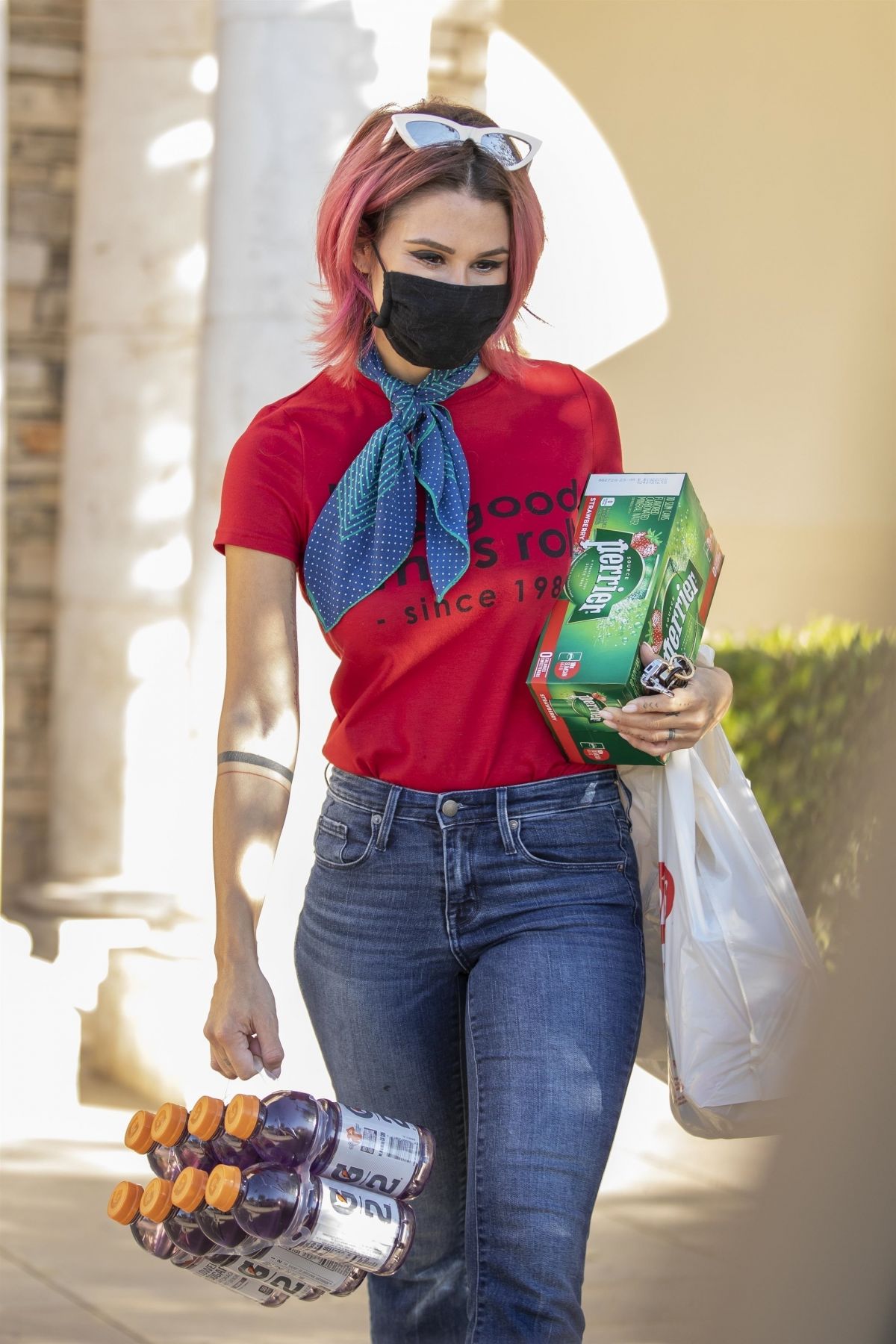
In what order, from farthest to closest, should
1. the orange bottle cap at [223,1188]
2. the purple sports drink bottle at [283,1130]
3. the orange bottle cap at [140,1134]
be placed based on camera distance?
the orange bottle cap at [140,1134] < the purple sports drink bottle at [283,1130] < the orange bottle cap at [223,1188]

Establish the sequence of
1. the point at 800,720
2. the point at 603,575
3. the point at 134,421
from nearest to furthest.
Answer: the point at 603,575 → the point at 134,421 → the point at 800,720

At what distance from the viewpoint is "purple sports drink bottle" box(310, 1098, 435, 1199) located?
2.17 meters

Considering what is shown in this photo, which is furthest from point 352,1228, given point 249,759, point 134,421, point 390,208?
point 134,421

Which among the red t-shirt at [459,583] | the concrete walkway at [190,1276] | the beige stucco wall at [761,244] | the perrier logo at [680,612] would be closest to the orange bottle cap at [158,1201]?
the red t-shirt at [459,583]

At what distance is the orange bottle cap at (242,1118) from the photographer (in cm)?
209

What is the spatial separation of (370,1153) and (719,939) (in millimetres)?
616

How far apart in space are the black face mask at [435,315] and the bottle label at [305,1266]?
1.33 meters

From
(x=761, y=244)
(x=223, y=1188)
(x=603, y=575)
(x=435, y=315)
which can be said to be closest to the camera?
(x=223, y=1188)

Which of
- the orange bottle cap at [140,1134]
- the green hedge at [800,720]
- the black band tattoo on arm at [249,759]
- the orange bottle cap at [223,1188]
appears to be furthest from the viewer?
the green hedge at [800,720]

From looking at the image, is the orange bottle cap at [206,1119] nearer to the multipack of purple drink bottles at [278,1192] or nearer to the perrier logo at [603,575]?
the multipack of purple drink bottles at [278,1192]

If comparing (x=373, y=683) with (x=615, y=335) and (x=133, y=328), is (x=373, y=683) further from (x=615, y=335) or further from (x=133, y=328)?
(x=615, y=335)

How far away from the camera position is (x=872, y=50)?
22.1ft

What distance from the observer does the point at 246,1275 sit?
2.19 meters

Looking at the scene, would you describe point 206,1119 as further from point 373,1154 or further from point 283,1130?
point 373,1154
